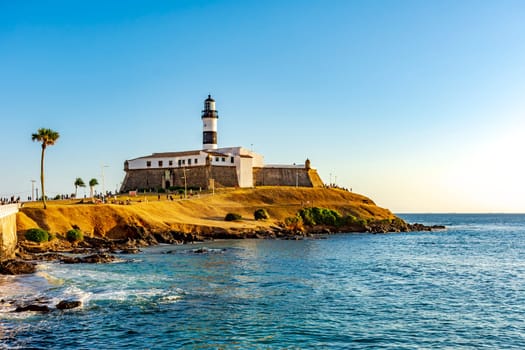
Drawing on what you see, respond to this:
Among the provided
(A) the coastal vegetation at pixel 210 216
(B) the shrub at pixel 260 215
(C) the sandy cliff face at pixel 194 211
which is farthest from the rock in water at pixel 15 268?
(B) the shrub at pixel 260 215

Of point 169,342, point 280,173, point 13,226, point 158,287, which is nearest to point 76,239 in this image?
point 13,226

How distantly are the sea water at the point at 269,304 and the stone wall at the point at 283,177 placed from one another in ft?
225

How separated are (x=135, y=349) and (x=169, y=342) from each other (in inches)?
57.3

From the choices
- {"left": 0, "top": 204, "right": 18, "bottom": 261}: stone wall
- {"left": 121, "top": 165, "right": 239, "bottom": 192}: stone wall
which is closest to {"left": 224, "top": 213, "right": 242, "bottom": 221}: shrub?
{"left": 121, "top": 165, "right": 239, "bottom": 192}: stone wall

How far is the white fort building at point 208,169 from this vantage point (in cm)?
10812

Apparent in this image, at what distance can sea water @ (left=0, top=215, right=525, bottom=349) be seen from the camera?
2142cm

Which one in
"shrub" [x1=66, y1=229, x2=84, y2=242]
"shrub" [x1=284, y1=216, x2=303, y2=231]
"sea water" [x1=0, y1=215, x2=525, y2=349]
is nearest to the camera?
"sea water" [x1=0, y1=215, x2=525, y2=349]

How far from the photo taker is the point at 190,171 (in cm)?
10919

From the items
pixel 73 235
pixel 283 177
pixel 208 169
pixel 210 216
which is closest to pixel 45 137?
pixel 73 235

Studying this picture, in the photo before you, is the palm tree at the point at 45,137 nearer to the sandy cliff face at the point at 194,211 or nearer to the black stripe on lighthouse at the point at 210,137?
the sandy cliff face at the point at 194,211

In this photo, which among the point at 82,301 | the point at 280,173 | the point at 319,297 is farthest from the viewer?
the point at 280,173

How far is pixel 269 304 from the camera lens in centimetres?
2814

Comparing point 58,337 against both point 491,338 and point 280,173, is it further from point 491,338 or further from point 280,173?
point 280,173

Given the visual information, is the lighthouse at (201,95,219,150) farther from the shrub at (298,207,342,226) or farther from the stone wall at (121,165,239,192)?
the shrub at (298,207,342,226)
